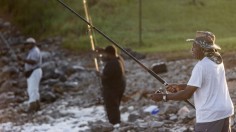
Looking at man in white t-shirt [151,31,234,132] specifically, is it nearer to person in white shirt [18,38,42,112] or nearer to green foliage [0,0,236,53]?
person in white shirt [18,38,42,112]

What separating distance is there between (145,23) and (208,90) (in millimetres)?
26624

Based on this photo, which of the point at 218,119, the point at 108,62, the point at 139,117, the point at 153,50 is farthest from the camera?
the point at 153,50

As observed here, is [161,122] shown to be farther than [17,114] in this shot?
No

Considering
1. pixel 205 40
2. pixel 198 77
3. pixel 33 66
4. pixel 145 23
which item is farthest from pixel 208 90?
pixel 145 23

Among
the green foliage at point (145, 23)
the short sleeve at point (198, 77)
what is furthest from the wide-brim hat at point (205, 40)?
the green foliage at point (145, 23)

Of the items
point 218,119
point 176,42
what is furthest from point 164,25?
point 218,119

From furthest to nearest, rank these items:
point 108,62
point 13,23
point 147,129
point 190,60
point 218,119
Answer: point 13,23 < point 190,60 < point 108,62 < point 147,129 < point 218,119

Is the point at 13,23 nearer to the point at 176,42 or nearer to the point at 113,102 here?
the point at 176,42

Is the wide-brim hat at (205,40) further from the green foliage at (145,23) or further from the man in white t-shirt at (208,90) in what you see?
the green foliage at (145,23)

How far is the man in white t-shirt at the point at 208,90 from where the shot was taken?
20.7 ft

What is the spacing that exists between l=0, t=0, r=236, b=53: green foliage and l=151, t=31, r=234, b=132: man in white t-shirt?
57.2ft

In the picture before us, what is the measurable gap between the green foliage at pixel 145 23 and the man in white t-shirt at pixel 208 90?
17440mm

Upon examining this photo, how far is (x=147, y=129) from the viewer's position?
445 inches

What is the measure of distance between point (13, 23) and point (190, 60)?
93.9 ft
